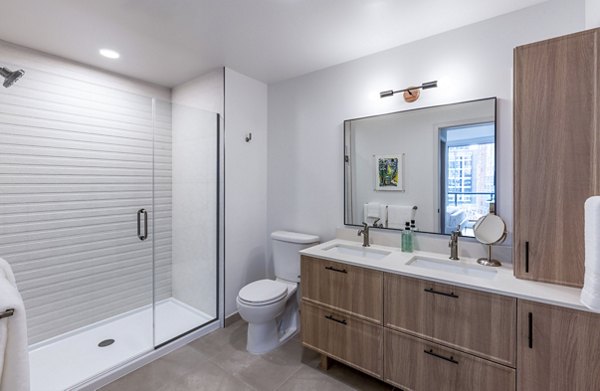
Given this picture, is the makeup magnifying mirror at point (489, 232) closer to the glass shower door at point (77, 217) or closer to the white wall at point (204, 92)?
the white wall at point (204, 92)

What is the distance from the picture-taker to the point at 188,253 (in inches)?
113

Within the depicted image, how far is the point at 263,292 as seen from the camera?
2.25m

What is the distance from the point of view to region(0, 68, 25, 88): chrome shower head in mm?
1952

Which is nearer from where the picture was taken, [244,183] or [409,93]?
[409,93]

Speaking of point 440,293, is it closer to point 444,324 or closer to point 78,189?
point 444,324

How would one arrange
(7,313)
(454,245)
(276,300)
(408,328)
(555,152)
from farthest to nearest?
(276,300)
(454,245)
(408,328)
(555,152)
(7,313)

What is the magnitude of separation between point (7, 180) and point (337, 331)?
8.92 feet

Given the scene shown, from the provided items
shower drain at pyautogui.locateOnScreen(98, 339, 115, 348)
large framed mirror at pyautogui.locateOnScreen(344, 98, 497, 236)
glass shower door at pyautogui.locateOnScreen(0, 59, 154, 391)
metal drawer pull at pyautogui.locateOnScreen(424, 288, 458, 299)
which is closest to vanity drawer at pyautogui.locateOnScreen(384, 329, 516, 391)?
metal drawer pull at pyautogui.locateOnScreen(424, 288, 458, 299)

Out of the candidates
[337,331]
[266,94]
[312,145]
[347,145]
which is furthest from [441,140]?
[266,94]

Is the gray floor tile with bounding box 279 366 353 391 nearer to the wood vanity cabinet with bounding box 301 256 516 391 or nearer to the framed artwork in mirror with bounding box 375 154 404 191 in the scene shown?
the wood vanity cabinet with bounding box 301 256 516 391

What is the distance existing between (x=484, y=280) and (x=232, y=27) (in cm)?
224

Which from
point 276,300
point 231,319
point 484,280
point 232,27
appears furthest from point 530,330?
point 232,27

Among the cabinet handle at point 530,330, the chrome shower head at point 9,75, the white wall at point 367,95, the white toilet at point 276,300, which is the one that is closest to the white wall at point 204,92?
the white wall at point 367,95

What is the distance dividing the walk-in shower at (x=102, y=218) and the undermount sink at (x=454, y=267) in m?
1.81
